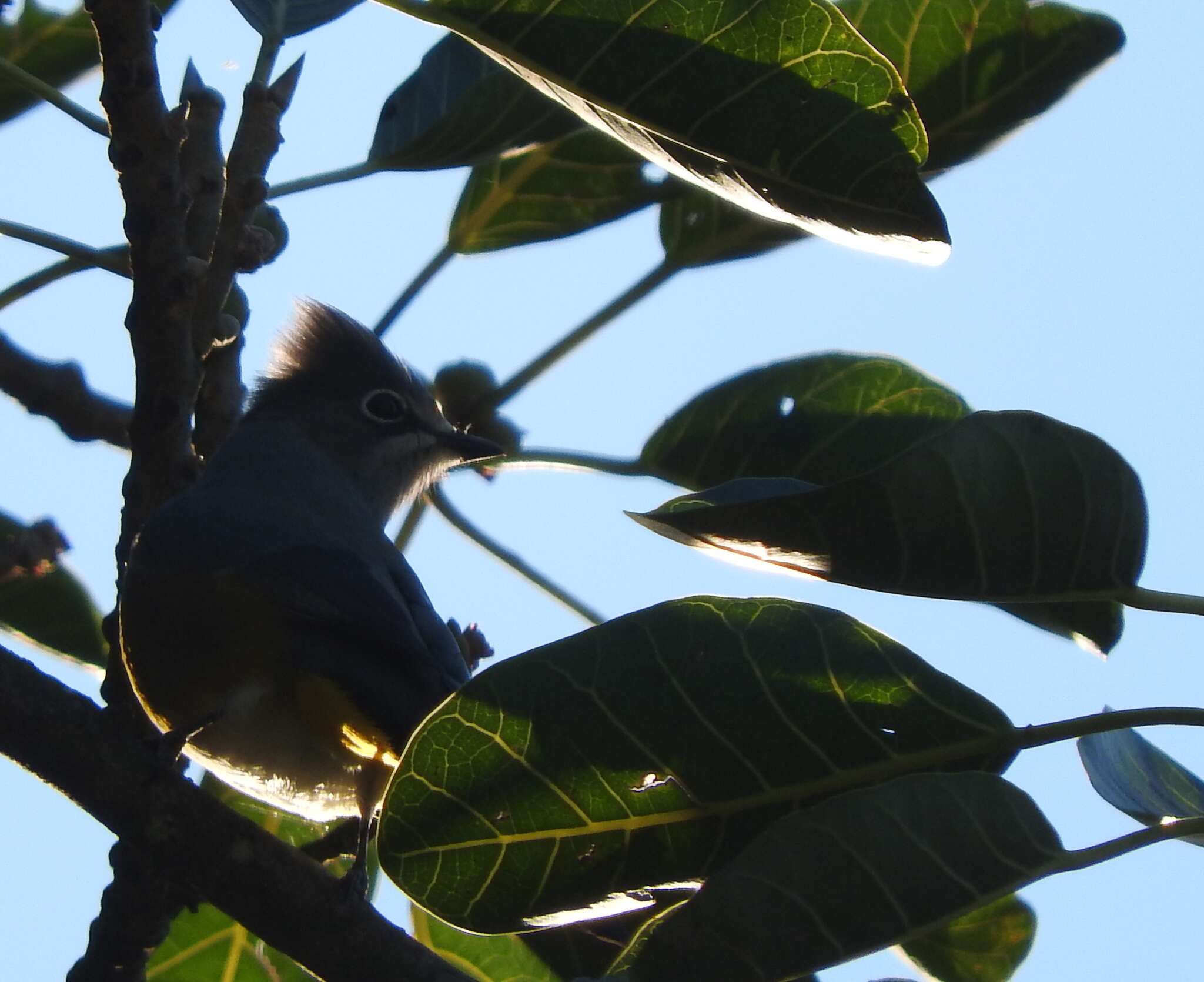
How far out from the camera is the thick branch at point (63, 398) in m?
2.97

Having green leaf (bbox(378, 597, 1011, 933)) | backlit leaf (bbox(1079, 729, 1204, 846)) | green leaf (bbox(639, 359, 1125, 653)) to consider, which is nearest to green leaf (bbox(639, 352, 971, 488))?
green leaf (bbox(639, 359, 1125, 653))

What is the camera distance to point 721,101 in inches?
77.9

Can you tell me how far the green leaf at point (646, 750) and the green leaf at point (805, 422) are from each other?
1.04 meters

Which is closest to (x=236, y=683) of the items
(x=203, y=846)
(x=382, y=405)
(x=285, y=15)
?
(x=203, y=846)

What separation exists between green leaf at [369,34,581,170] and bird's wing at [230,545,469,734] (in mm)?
965

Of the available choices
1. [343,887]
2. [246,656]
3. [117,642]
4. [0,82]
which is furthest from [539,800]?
[0,82]

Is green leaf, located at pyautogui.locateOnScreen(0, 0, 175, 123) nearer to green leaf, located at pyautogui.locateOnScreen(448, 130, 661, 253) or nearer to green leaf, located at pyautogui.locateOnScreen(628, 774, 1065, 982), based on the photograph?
green leaf, located at pyautogui.locateOnScreen(448, 130, 661, 253)

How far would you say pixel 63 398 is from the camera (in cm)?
300

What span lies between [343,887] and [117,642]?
1.24 meters

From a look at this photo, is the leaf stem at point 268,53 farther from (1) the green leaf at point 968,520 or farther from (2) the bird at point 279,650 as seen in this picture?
(1) the green leaf at point 968,520

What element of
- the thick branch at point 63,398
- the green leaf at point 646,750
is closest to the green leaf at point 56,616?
the thick branch at point 63,398

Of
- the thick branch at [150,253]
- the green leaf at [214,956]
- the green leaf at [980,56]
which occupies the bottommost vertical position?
the green leaf at [214,956]

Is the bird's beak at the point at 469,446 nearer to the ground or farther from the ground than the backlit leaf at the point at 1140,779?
farther from the ground

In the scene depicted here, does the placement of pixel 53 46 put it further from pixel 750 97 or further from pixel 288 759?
pixel 750 97
